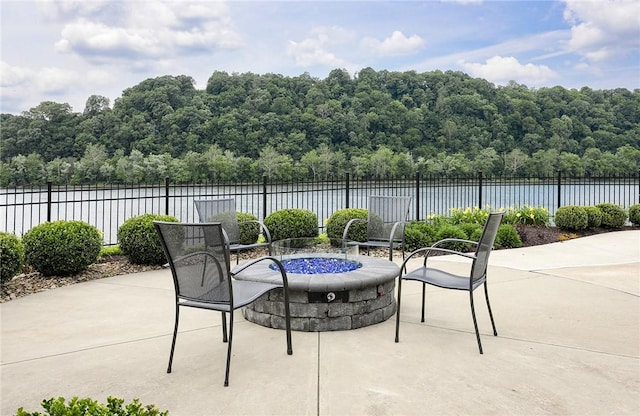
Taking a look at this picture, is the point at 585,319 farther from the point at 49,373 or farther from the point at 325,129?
the point at 325,129

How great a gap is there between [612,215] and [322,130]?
54.3 ft

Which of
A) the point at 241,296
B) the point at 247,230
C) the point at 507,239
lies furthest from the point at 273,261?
the point at 507,239

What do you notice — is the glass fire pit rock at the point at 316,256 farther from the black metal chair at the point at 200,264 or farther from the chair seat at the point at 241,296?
the black metal chair at the point at 200,264

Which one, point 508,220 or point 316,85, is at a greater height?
point 316,85

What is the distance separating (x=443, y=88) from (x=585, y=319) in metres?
24.0

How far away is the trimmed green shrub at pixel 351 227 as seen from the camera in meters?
7.79

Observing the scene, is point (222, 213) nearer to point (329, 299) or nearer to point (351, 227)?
point (329, 299)

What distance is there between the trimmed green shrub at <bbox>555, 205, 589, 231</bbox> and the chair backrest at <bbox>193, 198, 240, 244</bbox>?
739 cm

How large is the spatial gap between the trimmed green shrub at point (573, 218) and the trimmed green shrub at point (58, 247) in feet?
29.9

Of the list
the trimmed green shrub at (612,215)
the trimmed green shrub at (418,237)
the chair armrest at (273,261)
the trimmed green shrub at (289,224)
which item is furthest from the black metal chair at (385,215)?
the trimmed green shrub at (612,215)

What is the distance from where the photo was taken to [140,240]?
618 centimetres

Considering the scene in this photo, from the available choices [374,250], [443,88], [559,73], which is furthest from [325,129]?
[559,73]

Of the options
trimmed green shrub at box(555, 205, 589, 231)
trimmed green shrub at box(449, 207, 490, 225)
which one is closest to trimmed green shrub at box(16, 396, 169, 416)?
trimmed green shrub at box(449, 207, 490, 225)

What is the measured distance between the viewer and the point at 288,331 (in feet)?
10.6
